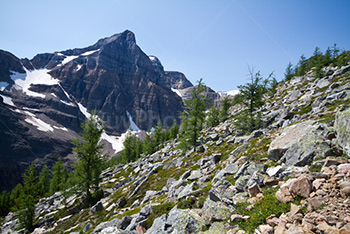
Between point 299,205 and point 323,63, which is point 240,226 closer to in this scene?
point 299,205

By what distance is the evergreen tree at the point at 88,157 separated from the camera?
82.1 feet

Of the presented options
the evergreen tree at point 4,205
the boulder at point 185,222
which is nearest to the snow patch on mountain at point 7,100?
the evergreen tree at point 4,205

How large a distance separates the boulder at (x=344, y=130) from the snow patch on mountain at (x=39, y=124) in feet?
759

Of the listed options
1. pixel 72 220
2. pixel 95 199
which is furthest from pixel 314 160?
pixel 95 199

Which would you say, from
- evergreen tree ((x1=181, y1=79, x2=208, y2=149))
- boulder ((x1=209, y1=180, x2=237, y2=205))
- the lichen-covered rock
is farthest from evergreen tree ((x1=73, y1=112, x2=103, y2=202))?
the lichen-covered rock

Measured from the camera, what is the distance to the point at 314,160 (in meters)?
7.48

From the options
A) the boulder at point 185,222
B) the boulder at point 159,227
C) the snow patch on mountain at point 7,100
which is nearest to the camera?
the boulder at point 185,222

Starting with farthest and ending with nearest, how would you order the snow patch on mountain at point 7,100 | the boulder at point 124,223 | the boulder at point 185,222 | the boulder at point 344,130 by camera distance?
the snow patch on mountain at point 7,100 → the boulder at point 124,223 → the boulder at point 344,130 → the boulder at point 185,222

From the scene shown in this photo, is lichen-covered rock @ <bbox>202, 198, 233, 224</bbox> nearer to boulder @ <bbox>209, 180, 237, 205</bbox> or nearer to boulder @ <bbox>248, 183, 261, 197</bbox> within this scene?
boulder @ <bbox>209, 180, 237, 205</bbox>

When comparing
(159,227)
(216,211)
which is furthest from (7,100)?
(216,211)

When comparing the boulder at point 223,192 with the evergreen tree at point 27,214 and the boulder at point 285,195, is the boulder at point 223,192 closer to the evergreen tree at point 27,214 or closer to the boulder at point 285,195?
the boulder at point 285,195

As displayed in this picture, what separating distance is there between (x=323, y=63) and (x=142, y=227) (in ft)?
184

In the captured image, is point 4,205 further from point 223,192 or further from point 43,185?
point 223,192

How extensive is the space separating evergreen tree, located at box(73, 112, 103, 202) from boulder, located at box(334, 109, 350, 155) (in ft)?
94.0
